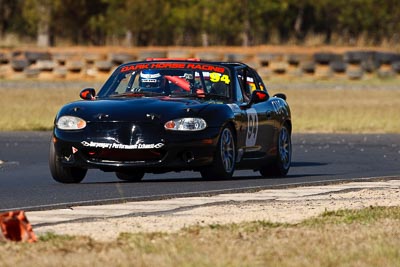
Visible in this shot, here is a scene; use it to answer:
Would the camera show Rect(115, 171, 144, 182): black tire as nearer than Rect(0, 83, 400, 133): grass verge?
Yes

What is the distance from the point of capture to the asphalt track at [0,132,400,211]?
13.0 m

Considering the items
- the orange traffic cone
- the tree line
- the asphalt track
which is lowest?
the tree line

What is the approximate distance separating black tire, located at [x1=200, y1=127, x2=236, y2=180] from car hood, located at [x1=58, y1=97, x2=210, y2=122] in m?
0.41

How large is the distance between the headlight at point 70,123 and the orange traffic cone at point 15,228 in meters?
5.36

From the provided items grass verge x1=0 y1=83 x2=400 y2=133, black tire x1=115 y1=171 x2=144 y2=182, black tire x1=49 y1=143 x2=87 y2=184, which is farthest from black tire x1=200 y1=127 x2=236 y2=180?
grass verge x1=0 y1=83 x2=400 y2=133

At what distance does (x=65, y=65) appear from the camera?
48.8 meters

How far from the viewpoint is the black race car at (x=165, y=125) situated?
14414 millimetres

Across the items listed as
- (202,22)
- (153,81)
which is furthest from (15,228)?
(202,22)

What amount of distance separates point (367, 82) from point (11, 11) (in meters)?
22.0

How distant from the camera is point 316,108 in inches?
1409

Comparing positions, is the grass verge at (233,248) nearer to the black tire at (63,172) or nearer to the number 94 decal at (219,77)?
the black tire at (63,172)

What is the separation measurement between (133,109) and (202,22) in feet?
139

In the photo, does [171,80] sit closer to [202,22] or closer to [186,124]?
[186,124]

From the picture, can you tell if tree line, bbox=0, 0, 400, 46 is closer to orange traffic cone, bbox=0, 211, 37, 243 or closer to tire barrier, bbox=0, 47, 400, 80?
tire barrier, bbox=0, 47, 400, 80
